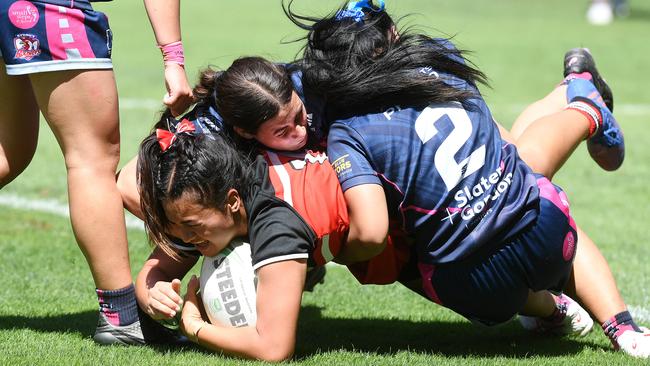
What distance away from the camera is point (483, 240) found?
12.4ft

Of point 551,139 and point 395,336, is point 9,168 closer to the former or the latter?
point 395,336

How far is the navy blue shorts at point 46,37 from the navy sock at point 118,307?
885 mm

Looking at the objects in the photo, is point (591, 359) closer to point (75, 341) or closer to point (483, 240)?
point (483, 240)

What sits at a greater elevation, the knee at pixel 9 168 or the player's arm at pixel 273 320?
the knee at pixel 9 168

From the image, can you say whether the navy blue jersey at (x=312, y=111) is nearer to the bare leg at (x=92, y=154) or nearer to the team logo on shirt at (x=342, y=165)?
the team logo on shirt at (x=342, y=165)

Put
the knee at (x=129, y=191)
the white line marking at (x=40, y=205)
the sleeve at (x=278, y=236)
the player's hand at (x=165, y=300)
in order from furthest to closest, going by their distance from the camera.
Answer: the white line marking at (x=40, y=205)
the knee at (x=129, y=191)
the player's hand at (x=165, y=300)
the sleeve at (x=278, y=236)

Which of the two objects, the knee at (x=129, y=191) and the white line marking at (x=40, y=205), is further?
the white line marking at (x=40, y=205)

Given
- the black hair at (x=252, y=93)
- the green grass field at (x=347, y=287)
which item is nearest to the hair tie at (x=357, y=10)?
the black hair at (x=252, y=93)

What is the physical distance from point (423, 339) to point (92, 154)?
1.58 metres

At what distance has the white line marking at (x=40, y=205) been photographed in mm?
6781

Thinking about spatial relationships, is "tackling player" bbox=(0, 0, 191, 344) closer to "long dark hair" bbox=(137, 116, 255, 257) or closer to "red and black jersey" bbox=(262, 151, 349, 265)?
"long dark hair" bbox=(137, 116, 255, 257)

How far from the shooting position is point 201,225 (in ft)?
12.2

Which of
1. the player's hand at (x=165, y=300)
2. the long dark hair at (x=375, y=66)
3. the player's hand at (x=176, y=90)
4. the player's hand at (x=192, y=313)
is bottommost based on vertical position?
the player's hand at (x=192, y=313)

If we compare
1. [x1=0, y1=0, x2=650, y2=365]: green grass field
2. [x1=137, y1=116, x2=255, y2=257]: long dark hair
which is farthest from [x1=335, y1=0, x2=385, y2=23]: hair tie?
[x1=137, y1=116, x2=255, y2=257]: long dark hair
